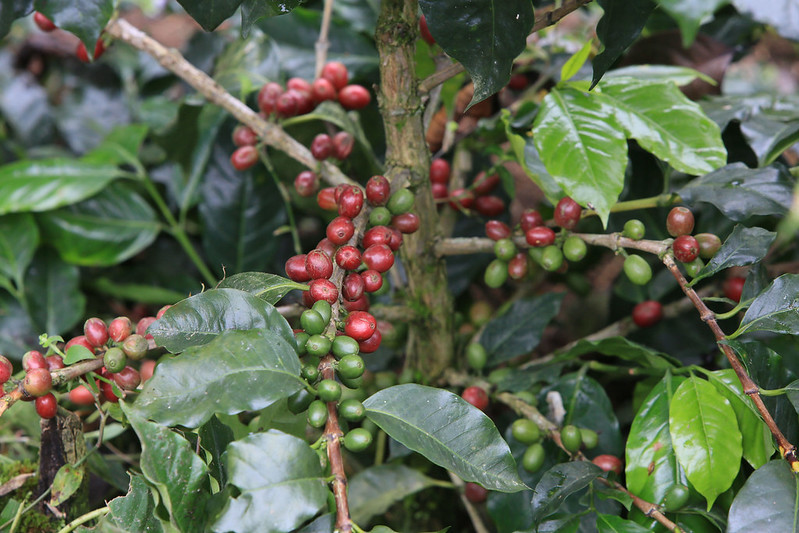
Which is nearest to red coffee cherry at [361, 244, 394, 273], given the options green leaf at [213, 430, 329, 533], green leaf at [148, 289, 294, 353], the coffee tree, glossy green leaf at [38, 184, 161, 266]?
the coffee tree

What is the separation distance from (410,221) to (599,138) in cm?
26

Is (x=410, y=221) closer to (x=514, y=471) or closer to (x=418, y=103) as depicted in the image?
(x=418, y=103)

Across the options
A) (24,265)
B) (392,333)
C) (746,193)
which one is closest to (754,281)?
(746,193)

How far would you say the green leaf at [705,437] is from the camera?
2.13 feet

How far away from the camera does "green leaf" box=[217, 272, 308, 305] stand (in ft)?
2.27

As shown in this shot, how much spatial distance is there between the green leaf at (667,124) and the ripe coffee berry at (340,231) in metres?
0.38

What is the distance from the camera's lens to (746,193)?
808mm

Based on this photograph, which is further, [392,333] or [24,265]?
[24,265]

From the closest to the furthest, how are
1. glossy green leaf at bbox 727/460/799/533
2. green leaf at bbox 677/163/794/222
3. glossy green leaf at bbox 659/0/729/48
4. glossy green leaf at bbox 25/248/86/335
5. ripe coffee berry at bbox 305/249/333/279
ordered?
glossy green leaf at bbox 659/0/729/48
glossy green leaf at bbox 727/460/799/533
ripe coffee berry at bbox 305/249/333/279
green leaf at bbox 677/163/794/222
glossy green leaf at bbox 25/248/86/335

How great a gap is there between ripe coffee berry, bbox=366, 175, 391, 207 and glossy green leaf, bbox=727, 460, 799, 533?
1.64 ft

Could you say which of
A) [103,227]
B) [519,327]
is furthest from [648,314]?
[103,227]

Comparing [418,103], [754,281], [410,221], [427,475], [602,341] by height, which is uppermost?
[418,103]

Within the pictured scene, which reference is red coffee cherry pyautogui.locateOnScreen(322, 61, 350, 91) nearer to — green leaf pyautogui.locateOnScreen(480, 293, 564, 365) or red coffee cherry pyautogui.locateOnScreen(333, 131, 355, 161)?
red coffee cherry pyautogui.locateOnScreen(333, 131, 355, 161)

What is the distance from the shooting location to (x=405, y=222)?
2.62ft
